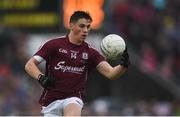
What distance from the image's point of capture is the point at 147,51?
23.5 meters

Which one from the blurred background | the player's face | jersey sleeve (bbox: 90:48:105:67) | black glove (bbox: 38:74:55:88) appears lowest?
the blurred background

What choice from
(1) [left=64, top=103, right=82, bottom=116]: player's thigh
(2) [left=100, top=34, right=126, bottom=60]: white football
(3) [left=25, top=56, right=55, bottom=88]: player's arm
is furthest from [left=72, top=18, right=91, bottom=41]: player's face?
(1) [left=64, top=103, right=82, bottom=116]: player's thigh

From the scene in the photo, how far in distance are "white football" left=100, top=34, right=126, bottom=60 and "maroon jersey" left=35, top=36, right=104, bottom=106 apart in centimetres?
36

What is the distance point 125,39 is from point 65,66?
9942mm

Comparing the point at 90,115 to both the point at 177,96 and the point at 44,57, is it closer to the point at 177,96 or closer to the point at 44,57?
the point at 177,96

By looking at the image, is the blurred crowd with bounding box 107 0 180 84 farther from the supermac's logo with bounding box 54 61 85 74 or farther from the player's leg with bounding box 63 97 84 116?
the player's leg with bounding box 63 97 84 116

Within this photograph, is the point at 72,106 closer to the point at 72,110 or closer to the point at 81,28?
the point at 72,110

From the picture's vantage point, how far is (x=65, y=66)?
13484 mm

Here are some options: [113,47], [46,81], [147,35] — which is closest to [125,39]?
[147,35]

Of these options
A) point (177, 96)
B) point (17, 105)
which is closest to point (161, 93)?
point (177, 96)

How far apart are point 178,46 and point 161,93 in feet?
4.41

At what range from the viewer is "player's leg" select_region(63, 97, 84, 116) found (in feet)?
43.5

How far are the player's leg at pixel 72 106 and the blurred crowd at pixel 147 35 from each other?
9595 mm

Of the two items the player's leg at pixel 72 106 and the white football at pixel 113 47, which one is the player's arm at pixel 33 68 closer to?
the player's leg at pixel 72 106
